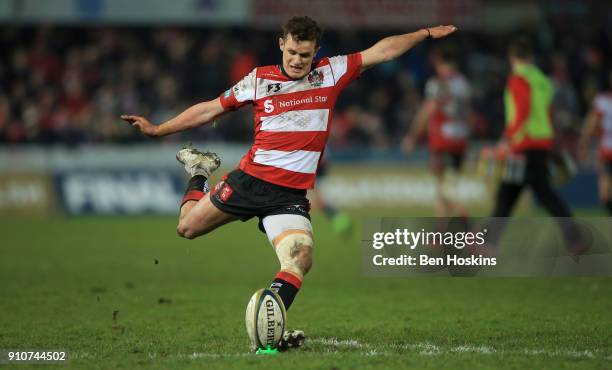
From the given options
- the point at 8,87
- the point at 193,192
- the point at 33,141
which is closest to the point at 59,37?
the point at 8,87

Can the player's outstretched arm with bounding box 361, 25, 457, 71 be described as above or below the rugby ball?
above

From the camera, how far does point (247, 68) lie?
68.9 ft

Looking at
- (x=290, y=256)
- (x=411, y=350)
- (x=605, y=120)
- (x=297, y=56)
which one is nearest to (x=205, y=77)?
(x=605, y=120)

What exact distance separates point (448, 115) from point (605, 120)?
244cm

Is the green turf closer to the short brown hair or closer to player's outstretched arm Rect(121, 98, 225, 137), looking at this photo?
player's outstretched arm Rect(121, 98, 225, 137)

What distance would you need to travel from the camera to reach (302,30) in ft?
21.1

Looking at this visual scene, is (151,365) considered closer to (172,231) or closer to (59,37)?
(172,231)

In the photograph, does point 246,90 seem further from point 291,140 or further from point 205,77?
point 205,77

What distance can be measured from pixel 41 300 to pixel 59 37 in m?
14.7

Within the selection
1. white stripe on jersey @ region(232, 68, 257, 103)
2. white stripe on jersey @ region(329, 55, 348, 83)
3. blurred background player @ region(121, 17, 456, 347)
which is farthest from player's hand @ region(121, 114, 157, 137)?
white stripe on jersey @ region(329, 55, 348, 83)

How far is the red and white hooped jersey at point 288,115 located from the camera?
659 cm

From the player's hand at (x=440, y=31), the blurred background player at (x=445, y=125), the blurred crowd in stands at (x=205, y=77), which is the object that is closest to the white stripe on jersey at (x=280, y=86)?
the player's hand at (x=440, y=31)

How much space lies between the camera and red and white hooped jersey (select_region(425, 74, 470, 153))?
14.2 meters

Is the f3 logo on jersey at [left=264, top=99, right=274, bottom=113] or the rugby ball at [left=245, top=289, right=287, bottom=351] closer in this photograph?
the rugby ball at [left=245, top=289, right=287, bottom=351]
